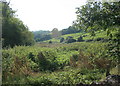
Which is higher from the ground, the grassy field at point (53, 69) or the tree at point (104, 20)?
the tree at point (104, 20)

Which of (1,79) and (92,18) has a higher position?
(92,18)

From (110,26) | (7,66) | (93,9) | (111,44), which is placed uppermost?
(93,9)

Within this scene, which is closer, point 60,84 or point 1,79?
point 60,84

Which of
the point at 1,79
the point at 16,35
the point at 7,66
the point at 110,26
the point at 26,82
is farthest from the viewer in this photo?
the point at 16,35

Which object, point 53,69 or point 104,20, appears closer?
point 104,20

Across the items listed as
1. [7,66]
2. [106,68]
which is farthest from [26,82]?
[106,68]

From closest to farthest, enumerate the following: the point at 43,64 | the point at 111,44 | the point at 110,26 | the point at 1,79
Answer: the point at 110,26, the point at 111,44, the point at 1,79, the point at 43,64

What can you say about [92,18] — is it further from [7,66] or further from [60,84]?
[7,66]

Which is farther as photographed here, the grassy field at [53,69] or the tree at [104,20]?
the grassy field at [53,69]

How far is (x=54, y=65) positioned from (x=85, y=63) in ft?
7.57

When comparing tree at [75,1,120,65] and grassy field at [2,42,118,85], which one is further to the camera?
grassy field at [2,42,118,85]

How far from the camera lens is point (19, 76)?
25.0 ft

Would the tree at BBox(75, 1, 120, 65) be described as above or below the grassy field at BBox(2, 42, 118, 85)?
above

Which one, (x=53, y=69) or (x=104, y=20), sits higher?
(x=104, y=20)
